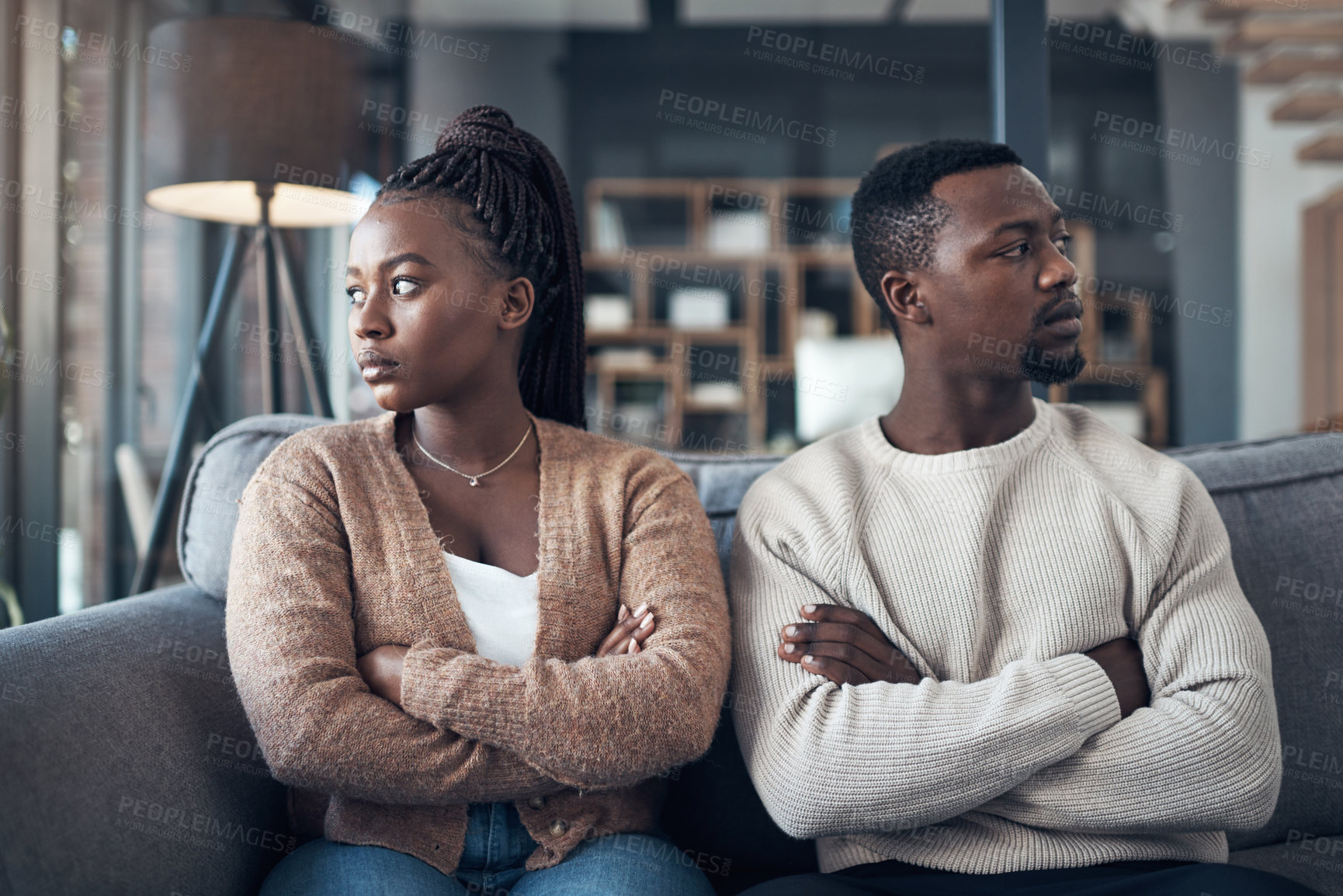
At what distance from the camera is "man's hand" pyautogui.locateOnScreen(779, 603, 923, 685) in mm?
1128

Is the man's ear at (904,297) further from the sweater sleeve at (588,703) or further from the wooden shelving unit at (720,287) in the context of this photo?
the wooden shelving unit at (720,287)

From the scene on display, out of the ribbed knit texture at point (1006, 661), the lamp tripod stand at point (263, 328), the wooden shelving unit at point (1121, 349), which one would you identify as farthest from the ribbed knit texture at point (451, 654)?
the wooden shelving unit at point (1121, 349)

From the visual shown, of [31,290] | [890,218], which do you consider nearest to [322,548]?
[890,218]

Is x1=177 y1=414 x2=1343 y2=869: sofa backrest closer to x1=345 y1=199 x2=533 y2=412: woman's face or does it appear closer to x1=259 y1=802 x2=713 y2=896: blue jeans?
x1=259 y1=802 x2=713 y2=896: blue jeans

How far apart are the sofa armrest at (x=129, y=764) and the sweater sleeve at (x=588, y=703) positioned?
27 centimetres

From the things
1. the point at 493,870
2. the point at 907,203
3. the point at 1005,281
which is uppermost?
the point at 907,203

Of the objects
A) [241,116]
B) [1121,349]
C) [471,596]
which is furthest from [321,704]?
[1121,349]

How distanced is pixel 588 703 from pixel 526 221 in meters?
0.58

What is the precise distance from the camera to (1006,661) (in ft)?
3.87

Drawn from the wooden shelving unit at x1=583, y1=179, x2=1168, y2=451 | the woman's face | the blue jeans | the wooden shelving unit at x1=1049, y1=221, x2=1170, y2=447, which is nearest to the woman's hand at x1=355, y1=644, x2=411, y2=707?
the blue jeans

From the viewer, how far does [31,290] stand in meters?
2.57

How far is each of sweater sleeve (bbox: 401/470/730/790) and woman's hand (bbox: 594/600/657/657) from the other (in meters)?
0.02

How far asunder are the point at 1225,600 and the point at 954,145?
640mm

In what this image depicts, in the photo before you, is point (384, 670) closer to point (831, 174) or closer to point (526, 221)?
point (526, 221)
